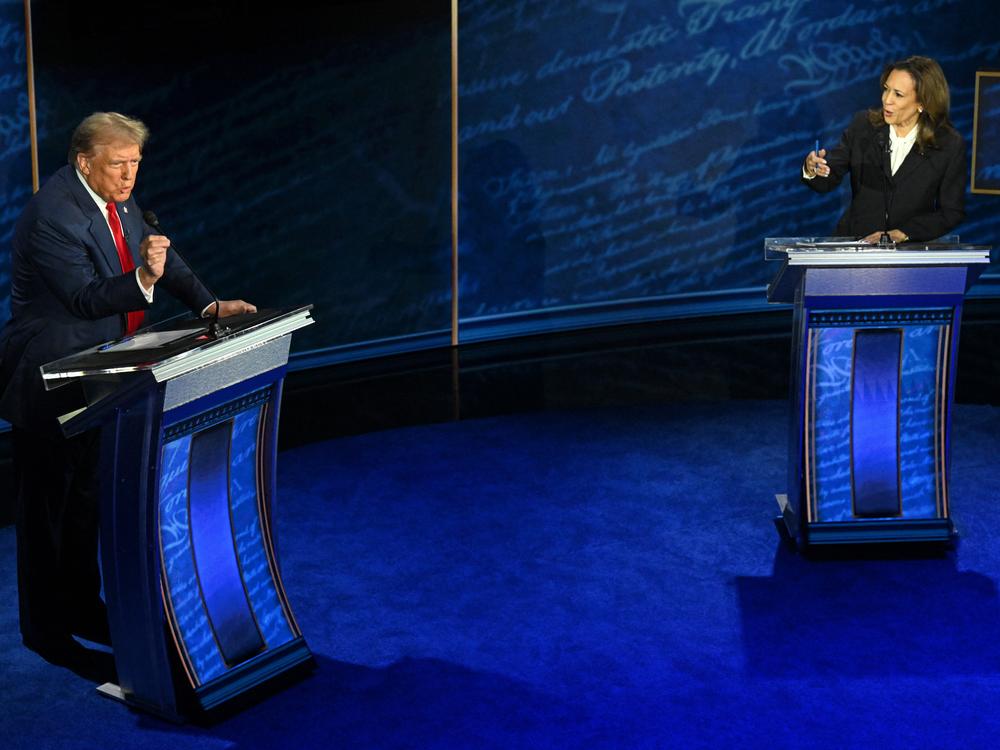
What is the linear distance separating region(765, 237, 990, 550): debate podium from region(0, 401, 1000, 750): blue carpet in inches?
7.0

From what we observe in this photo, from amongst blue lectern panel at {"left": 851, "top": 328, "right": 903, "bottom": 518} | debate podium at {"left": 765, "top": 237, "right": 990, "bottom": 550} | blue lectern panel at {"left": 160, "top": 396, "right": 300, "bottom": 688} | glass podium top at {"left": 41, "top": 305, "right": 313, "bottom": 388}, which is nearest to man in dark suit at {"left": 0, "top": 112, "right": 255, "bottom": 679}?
glass podium top at {"left": 41, "top": 305, "right": 313, "bottom": 388}

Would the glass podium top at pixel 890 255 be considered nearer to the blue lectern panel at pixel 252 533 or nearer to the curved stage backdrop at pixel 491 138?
the blue lectern panel at pixel 252 533

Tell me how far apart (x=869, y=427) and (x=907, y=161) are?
3.12ft

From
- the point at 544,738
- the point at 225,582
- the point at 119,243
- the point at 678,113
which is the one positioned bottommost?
the point at 544,738

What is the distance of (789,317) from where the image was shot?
8352 mm

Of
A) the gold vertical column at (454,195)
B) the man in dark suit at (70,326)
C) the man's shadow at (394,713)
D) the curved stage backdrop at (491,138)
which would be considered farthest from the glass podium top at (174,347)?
the gold vertical column at (454,195)

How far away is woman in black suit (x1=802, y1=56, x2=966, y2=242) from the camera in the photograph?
444cm

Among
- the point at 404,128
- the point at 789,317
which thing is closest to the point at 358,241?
the point at 404,128

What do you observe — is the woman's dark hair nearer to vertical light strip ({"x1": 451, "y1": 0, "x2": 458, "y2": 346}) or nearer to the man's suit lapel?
the man's suit lapel

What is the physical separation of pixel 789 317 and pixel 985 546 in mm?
3983

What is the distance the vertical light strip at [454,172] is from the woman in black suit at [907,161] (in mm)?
3163

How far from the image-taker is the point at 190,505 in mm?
3217

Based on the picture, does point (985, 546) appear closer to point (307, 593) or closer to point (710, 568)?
A: point (710, 568)

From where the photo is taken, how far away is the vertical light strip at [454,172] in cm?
728
